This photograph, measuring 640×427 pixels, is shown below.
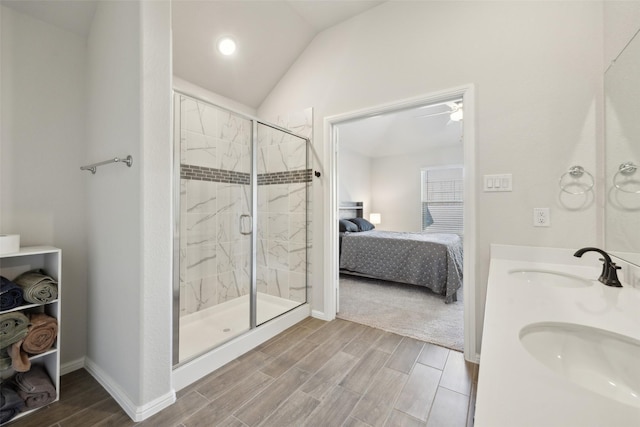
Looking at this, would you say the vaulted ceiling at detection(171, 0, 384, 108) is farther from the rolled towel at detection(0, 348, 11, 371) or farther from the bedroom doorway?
the rolled towel at detection(0, 348, 11, 371)

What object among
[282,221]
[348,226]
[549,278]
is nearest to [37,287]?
[282,221]

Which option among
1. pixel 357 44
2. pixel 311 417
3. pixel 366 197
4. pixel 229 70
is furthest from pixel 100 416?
pixel 366 197

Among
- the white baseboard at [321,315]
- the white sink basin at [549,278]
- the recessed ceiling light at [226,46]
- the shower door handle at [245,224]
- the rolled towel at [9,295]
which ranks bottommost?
the white baseboard at [321,315]

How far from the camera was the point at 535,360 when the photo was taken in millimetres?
611

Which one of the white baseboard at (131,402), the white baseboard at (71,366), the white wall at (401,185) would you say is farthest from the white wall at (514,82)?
the white wall at (401,185)

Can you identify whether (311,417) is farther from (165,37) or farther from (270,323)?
(165,37)

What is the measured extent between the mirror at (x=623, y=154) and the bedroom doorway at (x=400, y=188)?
678 millimetres

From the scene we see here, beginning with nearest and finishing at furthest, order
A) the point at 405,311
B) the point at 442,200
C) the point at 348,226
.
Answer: the point at 405,311, the point at 348,226, the point at 442,200

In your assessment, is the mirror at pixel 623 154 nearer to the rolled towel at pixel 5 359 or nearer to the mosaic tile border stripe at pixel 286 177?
the mosaic tile border stripe at pixel 286 177

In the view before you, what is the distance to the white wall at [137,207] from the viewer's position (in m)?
1.41

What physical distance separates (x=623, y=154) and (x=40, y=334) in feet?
10.3

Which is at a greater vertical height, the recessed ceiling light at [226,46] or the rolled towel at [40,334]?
the recessed ceiling light at [226,46]

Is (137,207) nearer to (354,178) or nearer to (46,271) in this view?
(46,271)

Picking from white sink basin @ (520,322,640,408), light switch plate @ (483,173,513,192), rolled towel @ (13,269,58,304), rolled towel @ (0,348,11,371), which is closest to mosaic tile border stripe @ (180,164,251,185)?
rolled towel @ (13,269,58,304)
